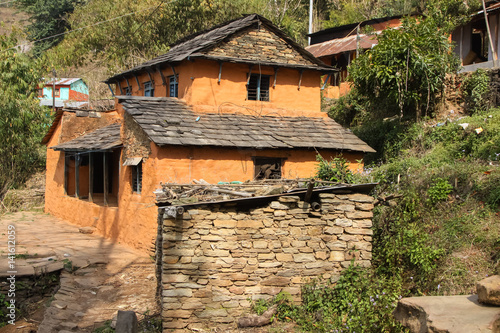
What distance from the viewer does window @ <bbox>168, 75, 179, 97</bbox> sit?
626 inches

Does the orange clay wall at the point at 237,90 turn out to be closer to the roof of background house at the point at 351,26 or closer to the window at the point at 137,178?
the window at the point at 137,178

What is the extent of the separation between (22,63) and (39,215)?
660cm

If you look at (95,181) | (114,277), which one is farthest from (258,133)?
(95,181)

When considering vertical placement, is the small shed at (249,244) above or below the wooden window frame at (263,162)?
below

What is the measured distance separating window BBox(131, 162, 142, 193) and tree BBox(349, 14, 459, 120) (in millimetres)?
7958

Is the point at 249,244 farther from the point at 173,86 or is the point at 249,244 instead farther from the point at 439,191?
the point at 173,86

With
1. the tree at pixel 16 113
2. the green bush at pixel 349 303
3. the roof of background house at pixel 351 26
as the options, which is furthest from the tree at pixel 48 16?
the green bush at pixel 349 303

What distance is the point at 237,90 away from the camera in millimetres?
15234

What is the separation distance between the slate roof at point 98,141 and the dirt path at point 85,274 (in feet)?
10.0

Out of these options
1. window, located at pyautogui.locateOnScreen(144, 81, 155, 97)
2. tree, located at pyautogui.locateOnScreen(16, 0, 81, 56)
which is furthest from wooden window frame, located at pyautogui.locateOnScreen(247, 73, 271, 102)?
tree, located at pyautogui.locateOnScreen(16, 0, 81, 56)

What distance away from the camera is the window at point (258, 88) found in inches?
613

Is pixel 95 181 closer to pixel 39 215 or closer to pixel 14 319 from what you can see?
pixel 39 215

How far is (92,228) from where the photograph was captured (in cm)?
1609

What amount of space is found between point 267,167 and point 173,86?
5.01 meters
